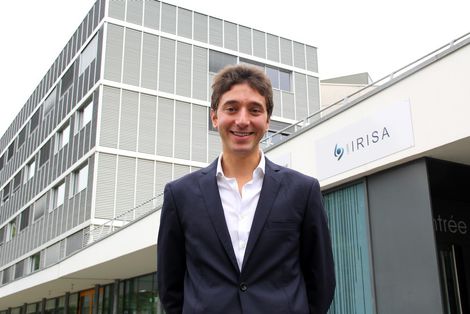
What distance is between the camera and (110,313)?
20.9 metres

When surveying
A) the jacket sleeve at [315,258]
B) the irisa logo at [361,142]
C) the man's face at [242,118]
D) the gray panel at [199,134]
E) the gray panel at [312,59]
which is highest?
the gray panel at [312,59]

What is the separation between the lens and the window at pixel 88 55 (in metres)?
→ 26.0

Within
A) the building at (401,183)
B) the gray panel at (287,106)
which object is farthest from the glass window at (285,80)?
the building at (401,183)

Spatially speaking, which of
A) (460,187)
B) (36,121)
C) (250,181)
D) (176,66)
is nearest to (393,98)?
(460,187)

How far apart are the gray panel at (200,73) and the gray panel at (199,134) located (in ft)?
2.17

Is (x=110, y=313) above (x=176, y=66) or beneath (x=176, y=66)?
beneath

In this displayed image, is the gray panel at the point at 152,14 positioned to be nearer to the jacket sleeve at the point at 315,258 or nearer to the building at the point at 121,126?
the building at the point at 121,126

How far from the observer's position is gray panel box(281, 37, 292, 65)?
29.1 m

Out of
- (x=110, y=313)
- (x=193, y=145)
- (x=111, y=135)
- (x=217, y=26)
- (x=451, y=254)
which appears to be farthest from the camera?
(x=217, y=26)

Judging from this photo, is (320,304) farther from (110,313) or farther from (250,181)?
(110,313)

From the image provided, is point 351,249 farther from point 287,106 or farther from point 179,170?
point 287,106

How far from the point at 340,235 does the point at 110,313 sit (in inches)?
520

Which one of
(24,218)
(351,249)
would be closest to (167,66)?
(24,218)

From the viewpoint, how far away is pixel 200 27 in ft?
90.1
